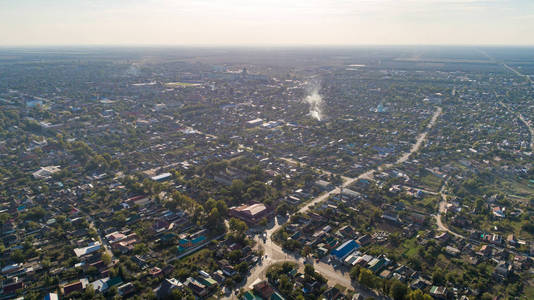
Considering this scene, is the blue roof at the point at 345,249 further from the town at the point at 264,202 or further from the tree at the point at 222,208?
the tree at the point at 222,208

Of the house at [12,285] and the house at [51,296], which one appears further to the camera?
the house at [12,285]

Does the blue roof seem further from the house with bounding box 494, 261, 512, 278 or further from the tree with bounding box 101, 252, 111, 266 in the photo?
the tree with bounding box 101, 252, 111, 266

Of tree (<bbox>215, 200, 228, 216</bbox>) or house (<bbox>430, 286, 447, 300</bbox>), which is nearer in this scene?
house (<bbox>430, 286, 447, 300</bbox>)

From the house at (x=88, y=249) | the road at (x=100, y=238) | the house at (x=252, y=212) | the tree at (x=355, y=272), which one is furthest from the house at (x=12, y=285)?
the tree at (x=355, y=272)

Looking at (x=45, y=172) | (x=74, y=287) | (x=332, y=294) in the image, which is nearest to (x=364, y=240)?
(x=332, y=294)

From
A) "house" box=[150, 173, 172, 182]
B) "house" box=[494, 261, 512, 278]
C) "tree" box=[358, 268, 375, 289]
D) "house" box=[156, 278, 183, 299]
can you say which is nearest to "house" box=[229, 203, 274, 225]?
"house" box=[156, 278, 183, 299]
